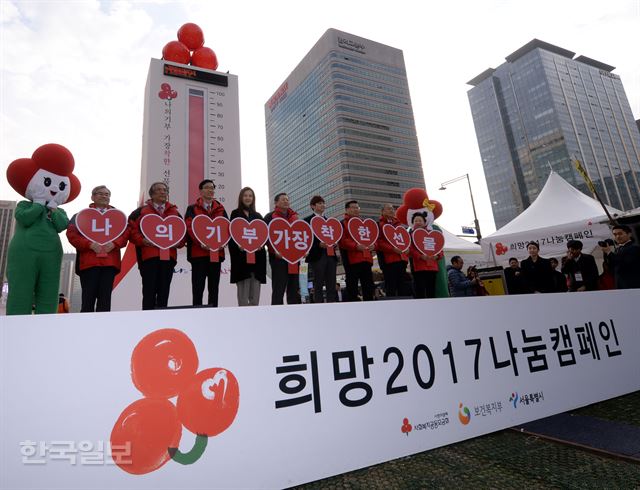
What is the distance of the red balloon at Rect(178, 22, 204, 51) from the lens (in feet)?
22.7

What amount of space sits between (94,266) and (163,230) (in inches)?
21.9

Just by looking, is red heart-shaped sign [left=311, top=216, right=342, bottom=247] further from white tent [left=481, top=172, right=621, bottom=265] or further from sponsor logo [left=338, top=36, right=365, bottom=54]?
sponsor logo [left=338, top=36, right=365, bottom=54]

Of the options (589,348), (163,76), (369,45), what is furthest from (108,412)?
(369,45)

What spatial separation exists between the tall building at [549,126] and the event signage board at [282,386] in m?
87.9

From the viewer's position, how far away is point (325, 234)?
3.24 metres

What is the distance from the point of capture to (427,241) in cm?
377

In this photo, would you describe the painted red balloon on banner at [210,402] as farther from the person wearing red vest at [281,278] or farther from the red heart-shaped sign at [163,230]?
the person wearing red vest at [281,278]

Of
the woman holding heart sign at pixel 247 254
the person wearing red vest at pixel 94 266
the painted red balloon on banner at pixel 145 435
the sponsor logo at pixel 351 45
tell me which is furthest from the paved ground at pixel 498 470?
the sponsor logo at pixel 351 45

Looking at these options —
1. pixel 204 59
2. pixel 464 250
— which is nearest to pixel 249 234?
pixel 204 59

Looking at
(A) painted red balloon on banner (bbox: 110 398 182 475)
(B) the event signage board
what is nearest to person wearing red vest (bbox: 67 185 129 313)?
(B) the event signage board

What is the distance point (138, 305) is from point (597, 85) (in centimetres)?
13135

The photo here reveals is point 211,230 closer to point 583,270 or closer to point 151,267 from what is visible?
point 151,267

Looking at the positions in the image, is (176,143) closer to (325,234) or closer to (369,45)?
(325,234)

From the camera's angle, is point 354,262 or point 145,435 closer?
point 145,435
